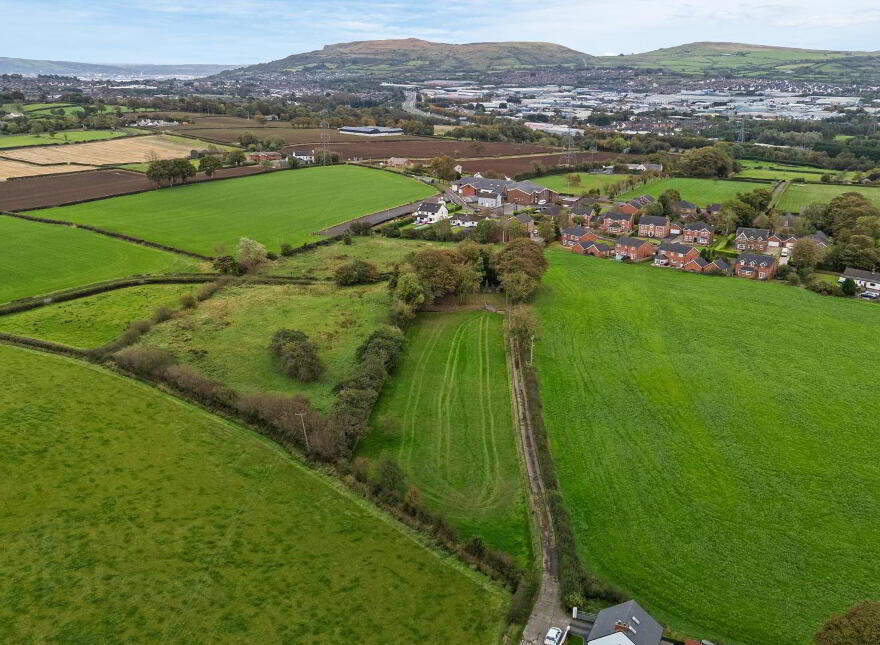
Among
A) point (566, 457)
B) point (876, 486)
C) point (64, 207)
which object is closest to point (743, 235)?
point (876, 486)

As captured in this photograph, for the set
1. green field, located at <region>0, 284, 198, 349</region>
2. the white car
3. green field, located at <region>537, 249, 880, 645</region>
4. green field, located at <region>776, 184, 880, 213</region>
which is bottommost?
green field, located at <region>537, 249, 880, 645</region>

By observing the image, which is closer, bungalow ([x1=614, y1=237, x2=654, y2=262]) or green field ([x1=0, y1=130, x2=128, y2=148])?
bungalow ([x1=614, y1=237, x2=654, y2=262])

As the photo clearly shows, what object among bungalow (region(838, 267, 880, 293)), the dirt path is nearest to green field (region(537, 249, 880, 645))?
the dirt path

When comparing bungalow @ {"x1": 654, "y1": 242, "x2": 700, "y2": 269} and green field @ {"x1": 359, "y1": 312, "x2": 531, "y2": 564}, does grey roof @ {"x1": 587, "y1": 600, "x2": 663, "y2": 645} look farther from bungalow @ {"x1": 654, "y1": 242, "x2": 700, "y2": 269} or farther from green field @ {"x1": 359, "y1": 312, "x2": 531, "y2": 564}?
bungalow @ {"x1": 654, "y1": 242, "x2": 700, "y2": 269}

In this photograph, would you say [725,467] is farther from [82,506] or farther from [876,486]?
[82,506]

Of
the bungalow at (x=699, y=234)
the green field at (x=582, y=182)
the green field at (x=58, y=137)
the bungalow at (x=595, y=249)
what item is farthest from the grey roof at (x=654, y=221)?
the green field at (x=58, y=137)

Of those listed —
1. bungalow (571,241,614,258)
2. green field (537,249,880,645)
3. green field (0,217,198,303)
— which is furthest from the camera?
bungalow (571,241,614,258)
